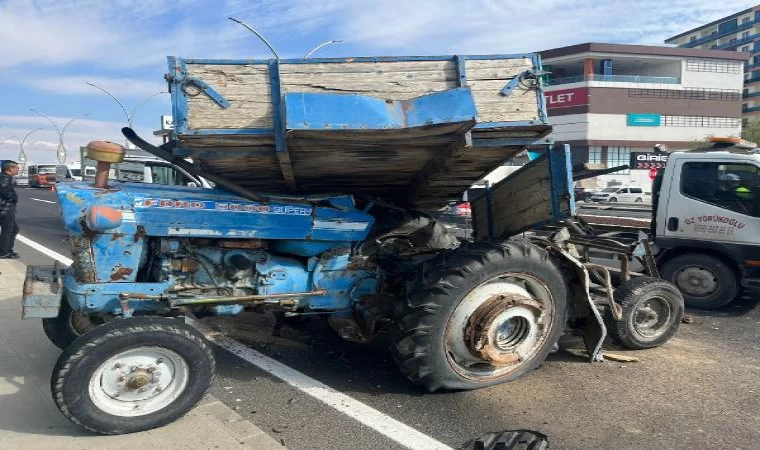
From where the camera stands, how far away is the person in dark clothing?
10.9 m

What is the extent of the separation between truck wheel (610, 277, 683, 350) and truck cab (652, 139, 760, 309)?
1951 millimetres

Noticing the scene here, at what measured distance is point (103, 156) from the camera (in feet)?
13.3

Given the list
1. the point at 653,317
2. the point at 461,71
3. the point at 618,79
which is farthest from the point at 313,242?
the point at 618,79

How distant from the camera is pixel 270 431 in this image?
3754mm

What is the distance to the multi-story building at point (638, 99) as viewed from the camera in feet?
192

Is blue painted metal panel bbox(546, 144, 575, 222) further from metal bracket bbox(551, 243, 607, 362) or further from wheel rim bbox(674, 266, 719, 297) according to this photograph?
wheel rim bbox(674, 266, 719, 297)

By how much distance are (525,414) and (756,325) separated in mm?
4073

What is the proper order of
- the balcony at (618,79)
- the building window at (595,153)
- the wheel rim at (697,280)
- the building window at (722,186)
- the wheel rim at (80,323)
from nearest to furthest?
1. the wheel rim at (80,323)
2. the building window at (722,186)
3. the wheel rim at (697,280)
4. the building window at (595,153)
5. the balcony at (618,79)

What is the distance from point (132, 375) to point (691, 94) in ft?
226

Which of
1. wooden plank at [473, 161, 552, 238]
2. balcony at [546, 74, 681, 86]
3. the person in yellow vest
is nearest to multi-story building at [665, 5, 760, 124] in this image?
balcony at [546, 74, 681, 86]

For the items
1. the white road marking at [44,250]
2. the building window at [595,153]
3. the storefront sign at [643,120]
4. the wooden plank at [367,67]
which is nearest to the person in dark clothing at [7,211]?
the white road marking at [44,250]

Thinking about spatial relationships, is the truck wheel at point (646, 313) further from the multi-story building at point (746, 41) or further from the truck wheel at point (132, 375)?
the multi-story building at point (746, 41)

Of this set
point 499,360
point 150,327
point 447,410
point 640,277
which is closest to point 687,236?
point 640,277

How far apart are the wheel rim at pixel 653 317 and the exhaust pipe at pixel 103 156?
471 cm
